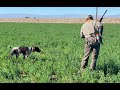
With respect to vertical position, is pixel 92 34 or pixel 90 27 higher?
pixel 90 27

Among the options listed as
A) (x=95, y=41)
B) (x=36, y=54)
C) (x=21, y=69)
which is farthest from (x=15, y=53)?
(x=95, y=41)

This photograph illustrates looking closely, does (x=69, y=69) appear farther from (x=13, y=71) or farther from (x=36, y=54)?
(x=36, y=54)

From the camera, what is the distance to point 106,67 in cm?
856

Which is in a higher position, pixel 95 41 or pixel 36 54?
pixel 95 41

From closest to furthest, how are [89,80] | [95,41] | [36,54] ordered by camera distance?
[89,80]
[95,41]
[36,54]

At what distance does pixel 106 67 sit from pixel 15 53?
3554mm
